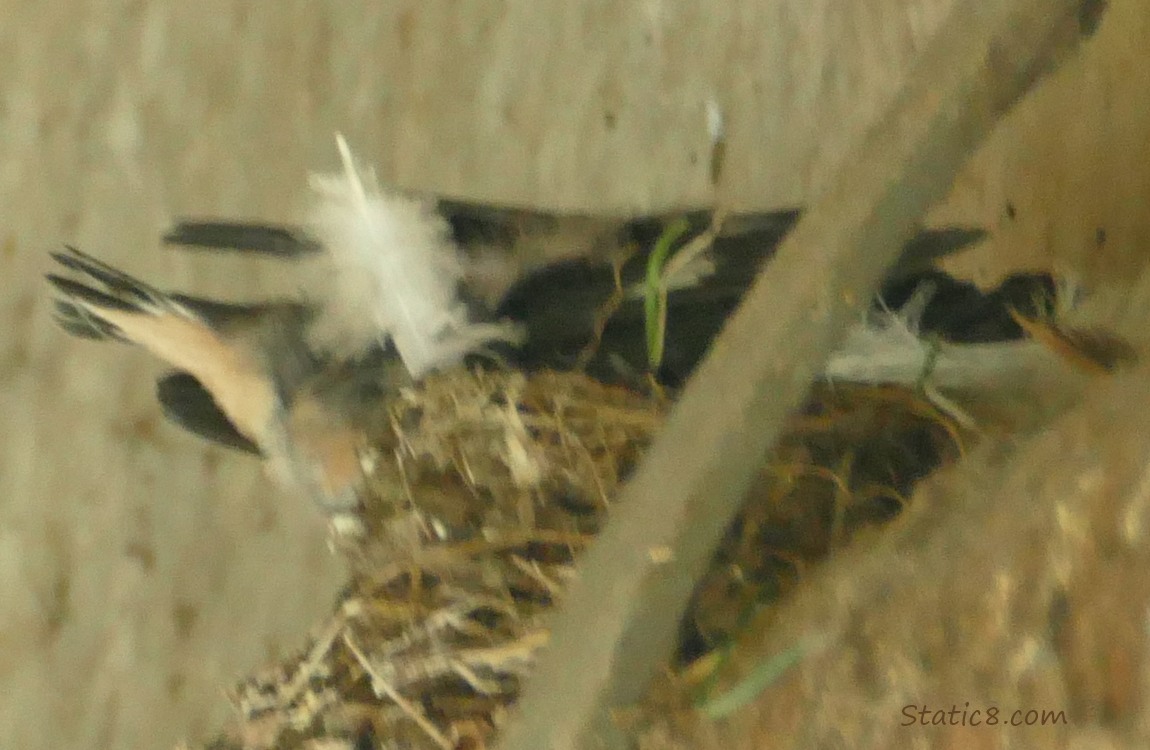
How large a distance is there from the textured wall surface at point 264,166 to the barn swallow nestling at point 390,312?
0.30 meters

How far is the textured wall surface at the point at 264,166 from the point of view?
96 centimetres

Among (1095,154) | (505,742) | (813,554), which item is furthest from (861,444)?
(1095,154)

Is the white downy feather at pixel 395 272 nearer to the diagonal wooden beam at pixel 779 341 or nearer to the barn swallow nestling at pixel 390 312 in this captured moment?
the barn swallow nestling at pixel 390 312

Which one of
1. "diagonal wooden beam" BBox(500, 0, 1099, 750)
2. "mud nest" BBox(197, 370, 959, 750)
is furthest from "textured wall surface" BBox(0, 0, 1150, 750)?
"diagonal wooden beam" BBox(500, 0, 1099, 750)

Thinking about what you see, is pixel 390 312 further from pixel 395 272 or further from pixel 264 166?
pixel 264 166

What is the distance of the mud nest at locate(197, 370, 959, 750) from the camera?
570 millimetres

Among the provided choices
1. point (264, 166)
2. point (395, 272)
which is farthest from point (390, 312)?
point (264, 166)

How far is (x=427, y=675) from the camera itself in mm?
574

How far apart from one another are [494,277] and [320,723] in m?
0.29

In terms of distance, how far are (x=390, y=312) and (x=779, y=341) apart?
30 centimetres

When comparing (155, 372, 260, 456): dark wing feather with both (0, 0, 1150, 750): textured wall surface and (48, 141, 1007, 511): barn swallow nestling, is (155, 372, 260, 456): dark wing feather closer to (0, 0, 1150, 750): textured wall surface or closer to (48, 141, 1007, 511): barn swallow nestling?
(48, 141, 1007, 511): barn swallow nestling

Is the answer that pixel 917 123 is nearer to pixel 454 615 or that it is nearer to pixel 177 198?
pixel 454 615

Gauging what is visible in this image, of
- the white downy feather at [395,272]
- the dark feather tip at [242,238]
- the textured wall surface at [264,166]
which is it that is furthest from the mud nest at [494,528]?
the textured wall surface at [264,166]

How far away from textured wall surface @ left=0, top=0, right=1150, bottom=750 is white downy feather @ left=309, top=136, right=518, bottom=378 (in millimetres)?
439
